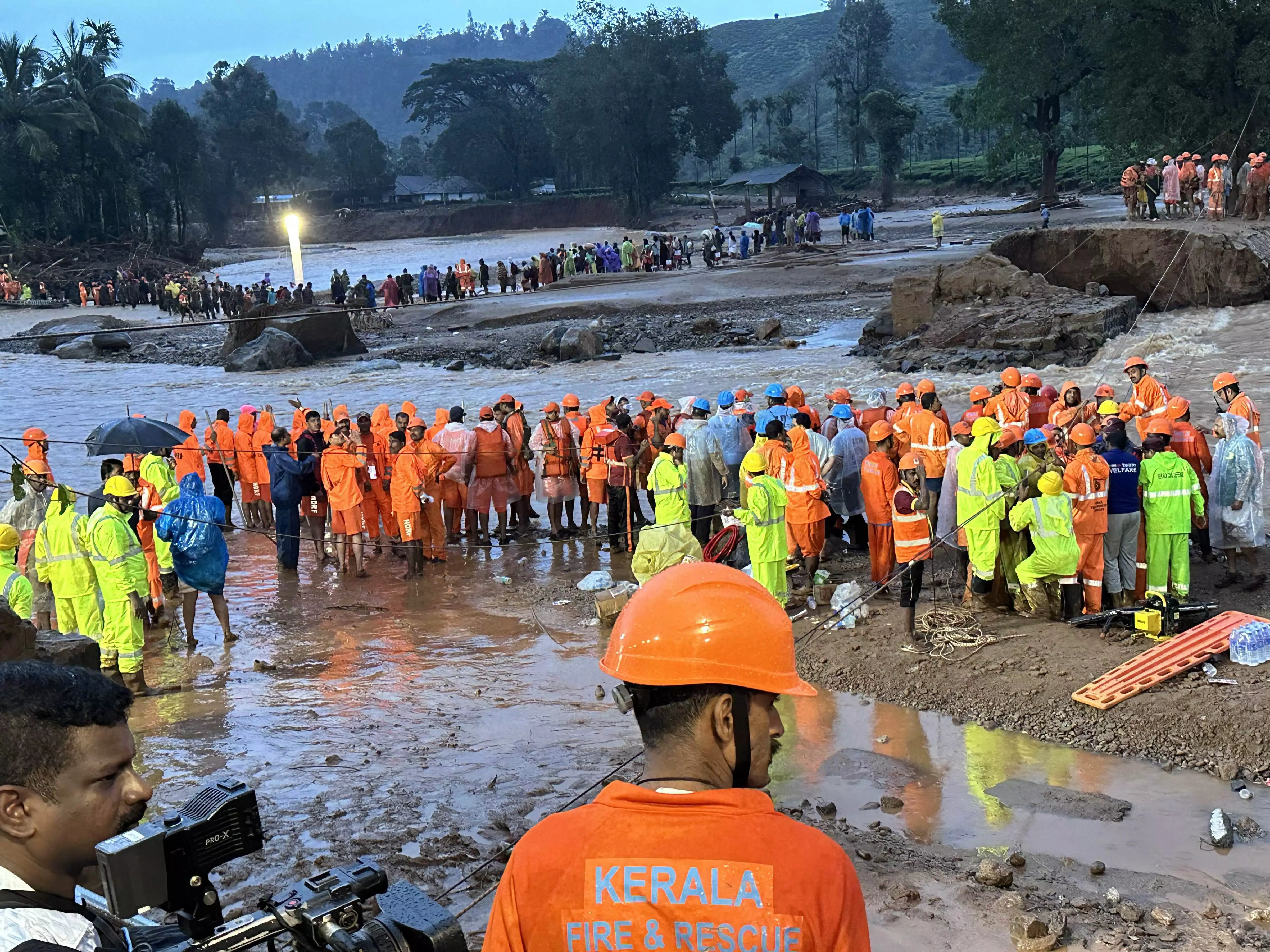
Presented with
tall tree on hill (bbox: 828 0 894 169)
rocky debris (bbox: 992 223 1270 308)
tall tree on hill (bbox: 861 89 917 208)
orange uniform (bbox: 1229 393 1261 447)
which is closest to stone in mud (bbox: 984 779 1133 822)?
orange uniform (bbox: 1229 393 1261 447)

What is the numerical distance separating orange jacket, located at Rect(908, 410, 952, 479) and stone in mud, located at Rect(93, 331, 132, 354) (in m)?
30.8

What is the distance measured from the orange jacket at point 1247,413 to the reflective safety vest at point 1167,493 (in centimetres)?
119

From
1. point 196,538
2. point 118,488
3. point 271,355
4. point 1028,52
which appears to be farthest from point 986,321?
point 1028,52

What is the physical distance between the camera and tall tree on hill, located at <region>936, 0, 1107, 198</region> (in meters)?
38.8

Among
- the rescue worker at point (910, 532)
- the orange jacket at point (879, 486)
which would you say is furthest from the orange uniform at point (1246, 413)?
the rescue worker at point (910, 532)

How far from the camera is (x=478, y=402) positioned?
2311 cm

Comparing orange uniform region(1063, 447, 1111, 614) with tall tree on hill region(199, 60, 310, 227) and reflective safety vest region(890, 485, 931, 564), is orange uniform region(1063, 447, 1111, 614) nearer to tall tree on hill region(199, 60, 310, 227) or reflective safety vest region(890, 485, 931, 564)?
reflective safety vest region(890, 485, 931, 564)

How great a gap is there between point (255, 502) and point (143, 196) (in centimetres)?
5738

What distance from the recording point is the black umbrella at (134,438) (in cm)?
1302

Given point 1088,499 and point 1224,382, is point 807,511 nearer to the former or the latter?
point 1088,499

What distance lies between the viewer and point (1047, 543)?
830cm

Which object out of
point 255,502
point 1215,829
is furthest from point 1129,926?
point 255,502

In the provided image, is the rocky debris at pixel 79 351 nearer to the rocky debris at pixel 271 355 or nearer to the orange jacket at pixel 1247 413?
the rocky debris at pixel 271 355

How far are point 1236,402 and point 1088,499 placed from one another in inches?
84.9
